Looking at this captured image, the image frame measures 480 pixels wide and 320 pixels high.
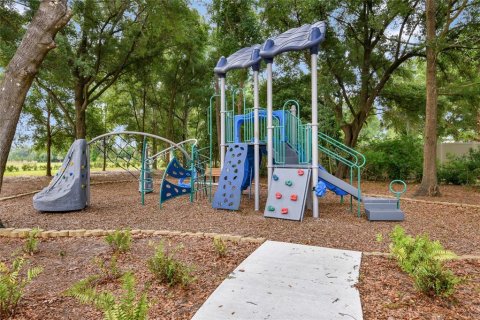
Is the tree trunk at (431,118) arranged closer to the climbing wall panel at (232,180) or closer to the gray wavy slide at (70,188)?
the climbing wall panel at (232,180)

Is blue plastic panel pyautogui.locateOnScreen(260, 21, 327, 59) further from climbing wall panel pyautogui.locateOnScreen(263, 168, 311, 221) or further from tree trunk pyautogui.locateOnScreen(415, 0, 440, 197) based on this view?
tree trunk pyautogui.locateOnScreen(415, 0, 440, 197)

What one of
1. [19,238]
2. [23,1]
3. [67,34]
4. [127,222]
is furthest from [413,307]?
[67,34]

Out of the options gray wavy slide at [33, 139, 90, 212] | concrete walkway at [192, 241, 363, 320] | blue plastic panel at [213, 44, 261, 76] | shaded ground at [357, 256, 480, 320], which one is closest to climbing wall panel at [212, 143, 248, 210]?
blue plastic panel at [213, 44, 261, 76]

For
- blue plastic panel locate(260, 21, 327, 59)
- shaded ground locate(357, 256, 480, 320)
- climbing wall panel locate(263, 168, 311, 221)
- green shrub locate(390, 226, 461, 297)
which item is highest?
blue plastic panel locate(260, 21, 327, 59)

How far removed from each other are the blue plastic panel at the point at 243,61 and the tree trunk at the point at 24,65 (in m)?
3.35

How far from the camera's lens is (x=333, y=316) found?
2168mm

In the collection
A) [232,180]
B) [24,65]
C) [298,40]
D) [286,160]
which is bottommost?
[232,180]

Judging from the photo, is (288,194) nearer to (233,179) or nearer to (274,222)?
(274,222)

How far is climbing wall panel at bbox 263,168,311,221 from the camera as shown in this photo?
5.15 meters

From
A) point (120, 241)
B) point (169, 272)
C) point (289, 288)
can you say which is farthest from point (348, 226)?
point (120, 241)

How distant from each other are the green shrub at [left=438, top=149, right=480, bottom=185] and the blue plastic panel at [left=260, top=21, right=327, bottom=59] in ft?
29.0

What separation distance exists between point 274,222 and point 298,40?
313cm

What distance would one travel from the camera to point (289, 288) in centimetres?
259

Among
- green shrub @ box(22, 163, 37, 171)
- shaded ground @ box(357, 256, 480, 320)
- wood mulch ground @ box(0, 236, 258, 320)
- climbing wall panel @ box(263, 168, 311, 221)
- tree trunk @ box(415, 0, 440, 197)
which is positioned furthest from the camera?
green shrub @ box(22, 163, 37, 171)
